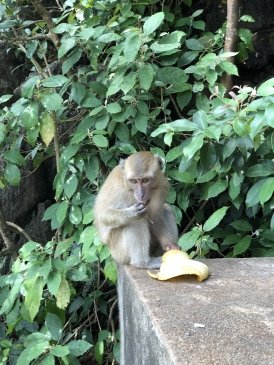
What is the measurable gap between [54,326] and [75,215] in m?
1.00

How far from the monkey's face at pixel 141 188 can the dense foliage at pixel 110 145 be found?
0.36m

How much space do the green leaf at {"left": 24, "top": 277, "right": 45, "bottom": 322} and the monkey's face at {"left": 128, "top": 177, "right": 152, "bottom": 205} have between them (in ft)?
3.50

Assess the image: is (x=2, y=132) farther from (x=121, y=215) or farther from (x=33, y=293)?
(x=121, y=215)

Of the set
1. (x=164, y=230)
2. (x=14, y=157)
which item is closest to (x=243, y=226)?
(x=164, y=230)

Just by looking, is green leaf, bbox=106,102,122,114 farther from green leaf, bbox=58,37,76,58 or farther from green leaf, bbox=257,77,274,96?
green leaf, bbox=257,77,274,96

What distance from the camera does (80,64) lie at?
5.98 metres

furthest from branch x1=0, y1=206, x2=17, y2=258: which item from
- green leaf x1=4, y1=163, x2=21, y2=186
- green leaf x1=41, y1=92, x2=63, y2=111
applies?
green leaf x1=41, y1=92, x2=63, y2=111

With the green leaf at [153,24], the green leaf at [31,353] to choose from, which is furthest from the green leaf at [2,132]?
the green leaf at [31,353]

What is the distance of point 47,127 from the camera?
4.69m

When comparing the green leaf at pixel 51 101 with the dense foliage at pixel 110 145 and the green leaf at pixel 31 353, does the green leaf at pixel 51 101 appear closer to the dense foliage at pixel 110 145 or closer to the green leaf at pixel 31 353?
the dense foliage at pixel 110 145

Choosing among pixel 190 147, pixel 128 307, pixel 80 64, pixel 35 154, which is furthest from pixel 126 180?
pixel 80 64

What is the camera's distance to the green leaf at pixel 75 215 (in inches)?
191

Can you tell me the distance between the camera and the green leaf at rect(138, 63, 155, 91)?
451cm

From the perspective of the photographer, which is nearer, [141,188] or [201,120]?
[141,188]
